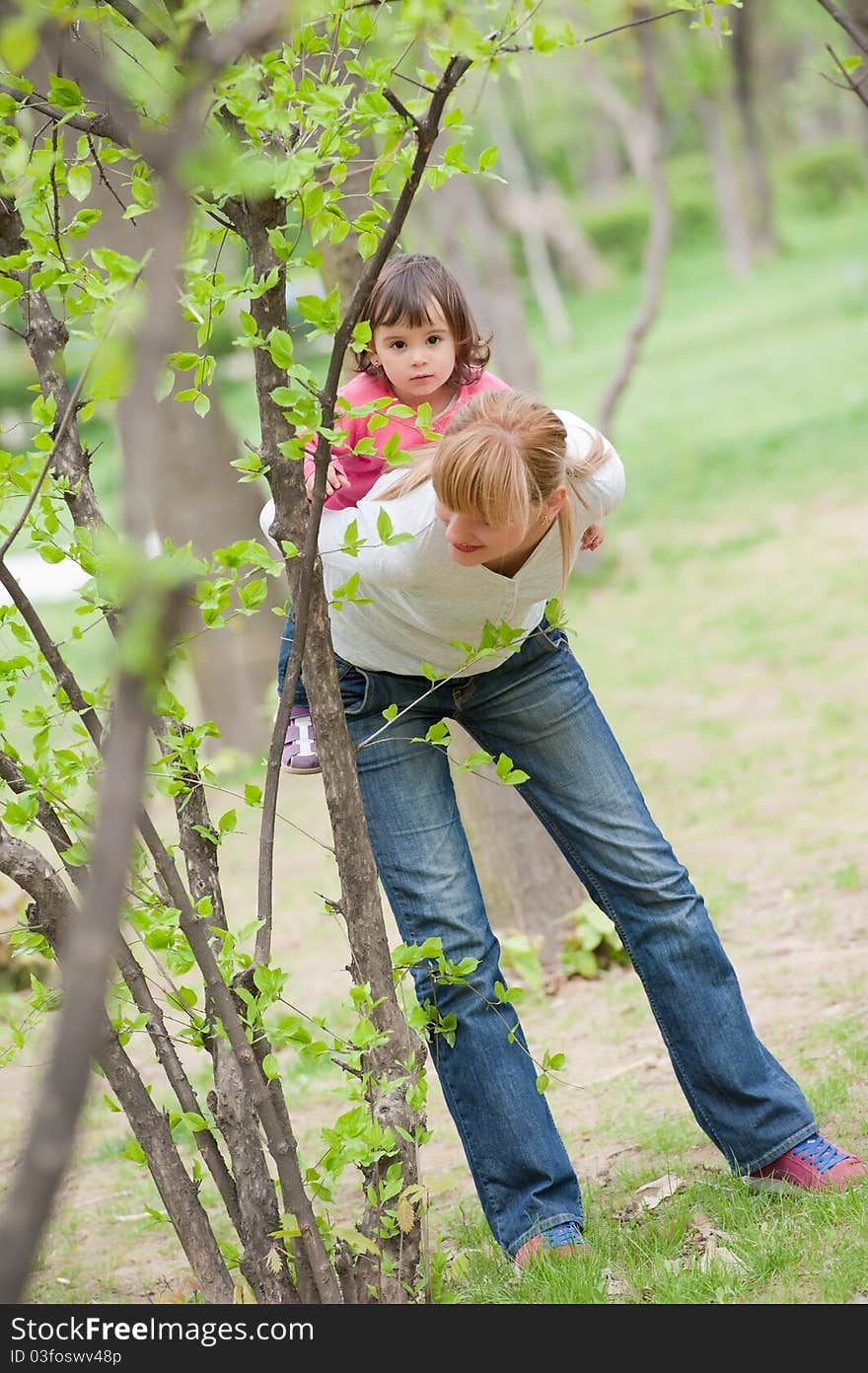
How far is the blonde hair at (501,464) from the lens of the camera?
88.1 inches

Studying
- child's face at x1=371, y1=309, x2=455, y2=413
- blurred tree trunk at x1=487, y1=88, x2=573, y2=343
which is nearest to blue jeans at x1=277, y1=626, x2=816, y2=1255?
child's face at x1=371, y1=309, x2=455, y2=413

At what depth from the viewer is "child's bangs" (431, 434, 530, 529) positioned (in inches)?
87.8

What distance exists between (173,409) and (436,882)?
5295 mm

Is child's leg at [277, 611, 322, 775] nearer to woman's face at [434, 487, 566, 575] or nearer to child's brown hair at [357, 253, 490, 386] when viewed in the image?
woman's face at [434, 487, 566, 575]

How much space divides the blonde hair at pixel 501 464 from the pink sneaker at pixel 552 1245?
121 cm

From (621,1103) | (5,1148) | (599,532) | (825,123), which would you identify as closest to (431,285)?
(599,532)

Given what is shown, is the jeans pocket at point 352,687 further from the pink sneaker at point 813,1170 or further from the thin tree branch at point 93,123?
the pink sneaker at point 813,1170

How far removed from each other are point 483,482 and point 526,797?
2.43 ft

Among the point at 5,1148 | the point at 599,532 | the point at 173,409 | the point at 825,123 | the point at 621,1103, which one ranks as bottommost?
the point at 621,1103

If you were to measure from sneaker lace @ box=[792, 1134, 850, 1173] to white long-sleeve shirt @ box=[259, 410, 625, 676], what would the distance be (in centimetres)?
104

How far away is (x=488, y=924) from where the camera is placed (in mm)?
2559

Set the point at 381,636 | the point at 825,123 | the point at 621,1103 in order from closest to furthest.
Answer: the point at 381,636 → the point at 621,1103 → the point at 825,123

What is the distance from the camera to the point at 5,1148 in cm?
409

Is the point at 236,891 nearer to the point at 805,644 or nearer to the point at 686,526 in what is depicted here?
the point at 805,644
